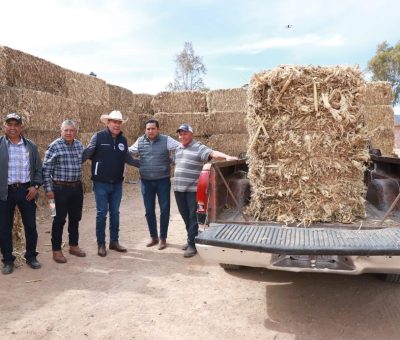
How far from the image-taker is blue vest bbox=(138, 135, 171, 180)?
5684mm

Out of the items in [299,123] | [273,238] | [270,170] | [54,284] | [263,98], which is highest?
[263,98]

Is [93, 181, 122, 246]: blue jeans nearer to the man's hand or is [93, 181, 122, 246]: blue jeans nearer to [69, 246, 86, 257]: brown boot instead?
[69, 246, 86, 257]: brown boot

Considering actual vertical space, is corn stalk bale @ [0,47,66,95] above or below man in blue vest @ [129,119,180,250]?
above

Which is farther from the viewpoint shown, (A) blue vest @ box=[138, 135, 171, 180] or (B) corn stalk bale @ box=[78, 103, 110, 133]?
(B) corn stalk bale @ box=[78, 103, 110, 133]

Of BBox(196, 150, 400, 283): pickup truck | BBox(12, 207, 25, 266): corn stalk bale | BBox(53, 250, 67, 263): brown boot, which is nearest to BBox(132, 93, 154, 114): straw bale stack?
BBox(12, 207, 25, 266): corn stalk bale

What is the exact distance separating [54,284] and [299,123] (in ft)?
9.96

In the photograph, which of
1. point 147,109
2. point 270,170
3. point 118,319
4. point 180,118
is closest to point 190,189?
point 270,170

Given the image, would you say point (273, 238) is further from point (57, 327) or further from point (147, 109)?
point (147, 109)

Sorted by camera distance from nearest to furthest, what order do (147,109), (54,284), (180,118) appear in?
1. (54,284)
2. (180,118)
3. (147,109)

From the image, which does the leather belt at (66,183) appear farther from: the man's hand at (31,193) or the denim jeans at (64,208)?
the man's hand at (31,193)

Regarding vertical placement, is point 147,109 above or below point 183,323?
above

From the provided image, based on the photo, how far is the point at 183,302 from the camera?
3859 mm

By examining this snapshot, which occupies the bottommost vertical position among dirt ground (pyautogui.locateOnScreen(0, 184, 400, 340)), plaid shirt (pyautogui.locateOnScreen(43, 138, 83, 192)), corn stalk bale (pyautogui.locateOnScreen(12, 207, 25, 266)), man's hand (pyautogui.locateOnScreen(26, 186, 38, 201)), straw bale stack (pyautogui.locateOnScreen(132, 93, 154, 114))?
dirt ground (pyautogui.locateOnScreen(0, 184, 400, 340))

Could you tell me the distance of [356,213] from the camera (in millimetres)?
4160
